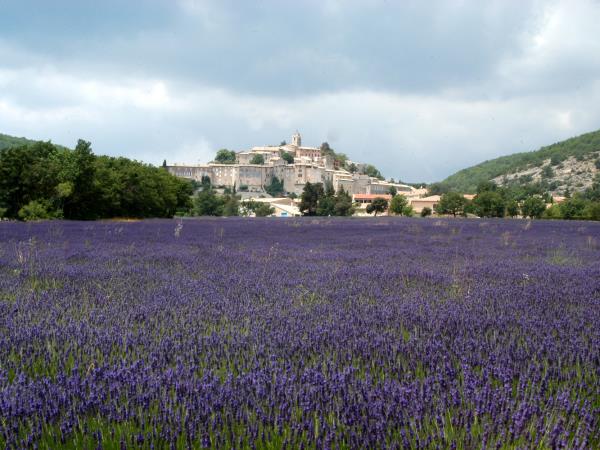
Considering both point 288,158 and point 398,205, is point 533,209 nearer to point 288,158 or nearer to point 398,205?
point 398,205

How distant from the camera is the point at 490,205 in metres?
64.9

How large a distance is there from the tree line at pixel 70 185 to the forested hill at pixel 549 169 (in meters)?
112

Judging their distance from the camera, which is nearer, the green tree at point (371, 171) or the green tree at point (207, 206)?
the green tree at point (207, 206)

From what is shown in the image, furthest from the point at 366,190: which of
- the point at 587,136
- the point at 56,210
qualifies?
the point at 56,210

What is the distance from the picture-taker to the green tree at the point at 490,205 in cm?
6469

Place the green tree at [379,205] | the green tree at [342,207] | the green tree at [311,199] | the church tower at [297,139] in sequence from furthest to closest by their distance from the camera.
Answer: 1. the church tower at [297,139]
2. the green tree at [379,205]
3. the green tree at [311,199]
4. the green tree at [342,207]

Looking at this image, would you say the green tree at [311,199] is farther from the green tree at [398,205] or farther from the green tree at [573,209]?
the green tree at [573,209]

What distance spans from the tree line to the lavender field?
22763mm

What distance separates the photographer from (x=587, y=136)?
175m

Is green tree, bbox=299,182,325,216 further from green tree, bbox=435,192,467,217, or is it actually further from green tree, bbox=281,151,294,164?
green tree, bbox=281,151,294,164

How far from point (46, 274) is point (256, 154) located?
149 metres

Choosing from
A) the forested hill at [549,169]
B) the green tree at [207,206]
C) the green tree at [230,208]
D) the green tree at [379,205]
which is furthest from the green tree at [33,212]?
the forested hill at [549,169]

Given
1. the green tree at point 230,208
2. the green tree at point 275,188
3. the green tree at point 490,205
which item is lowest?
the green tree at point 230,208

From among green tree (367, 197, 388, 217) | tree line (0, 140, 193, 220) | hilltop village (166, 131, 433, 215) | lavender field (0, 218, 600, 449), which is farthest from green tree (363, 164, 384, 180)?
lavender field (0, 218, 600, 449)
